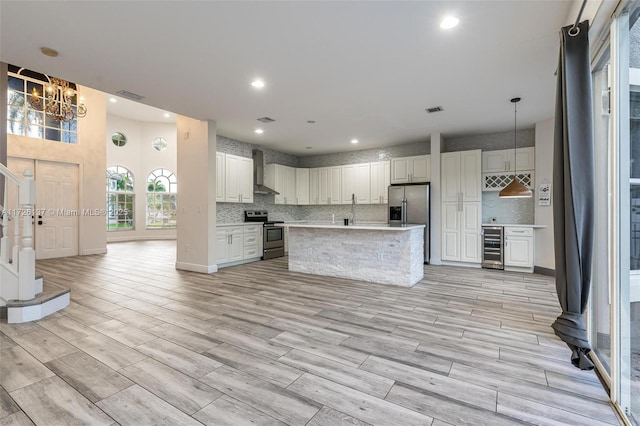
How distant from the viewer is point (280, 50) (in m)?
2.94

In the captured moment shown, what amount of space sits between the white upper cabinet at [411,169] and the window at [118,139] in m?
9.80

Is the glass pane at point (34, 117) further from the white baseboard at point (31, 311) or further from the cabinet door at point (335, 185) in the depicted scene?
A: the cabinet door at point (335, 185)

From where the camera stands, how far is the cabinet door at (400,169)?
6.76 meters

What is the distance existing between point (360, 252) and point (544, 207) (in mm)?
3555

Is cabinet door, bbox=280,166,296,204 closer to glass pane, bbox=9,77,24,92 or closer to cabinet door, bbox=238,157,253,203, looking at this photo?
cabinet door, bbox=238,157,253,203

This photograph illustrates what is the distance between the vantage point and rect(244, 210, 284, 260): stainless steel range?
697 centimetres

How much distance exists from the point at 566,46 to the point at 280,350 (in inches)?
120

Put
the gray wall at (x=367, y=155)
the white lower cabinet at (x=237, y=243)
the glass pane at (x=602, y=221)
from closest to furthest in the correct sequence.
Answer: the glass pane at (x=602, y=221), the white lower cabinet at (x=237, y=243), the gray wall at (x=367, y=155)

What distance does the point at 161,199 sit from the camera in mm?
11633

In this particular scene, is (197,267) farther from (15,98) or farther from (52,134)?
(15,98)

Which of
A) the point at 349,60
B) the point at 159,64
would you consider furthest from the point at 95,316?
the point at 349,60

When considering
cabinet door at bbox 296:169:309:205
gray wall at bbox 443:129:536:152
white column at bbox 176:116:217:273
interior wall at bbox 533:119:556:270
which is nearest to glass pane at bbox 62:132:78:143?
white column at bbox 176:116:217:273

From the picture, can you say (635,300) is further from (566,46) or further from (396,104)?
(396,104)

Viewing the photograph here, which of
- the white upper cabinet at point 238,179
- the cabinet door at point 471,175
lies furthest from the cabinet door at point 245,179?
the cabinet door at point 471,175
